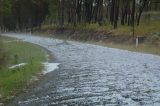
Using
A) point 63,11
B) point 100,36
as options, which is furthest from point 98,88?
point 63,11

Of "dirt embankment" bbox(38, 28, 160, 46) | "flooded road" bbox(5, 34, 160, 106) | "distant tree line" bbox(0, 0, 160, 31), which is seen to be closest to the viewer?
"flooded road" bbox(5, 34, 160, 106)

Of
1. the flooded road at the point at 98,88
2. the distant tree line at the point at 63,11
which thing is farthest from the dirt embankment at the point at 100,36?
the flooded road at the point at 98,88

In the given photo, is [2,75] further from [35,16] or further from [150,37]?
[35,16]

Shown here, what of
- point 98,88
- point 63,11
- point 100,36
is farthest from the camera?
point 63,11

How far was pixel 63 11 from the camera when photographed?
113 meters

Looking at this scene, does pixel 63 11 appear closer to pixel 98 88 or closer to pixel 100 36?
pixel 100 36

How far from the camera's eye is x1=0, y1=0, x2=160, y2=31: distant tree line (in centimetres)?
8812

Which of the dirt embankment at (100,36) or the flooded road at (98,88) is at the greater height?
the flooded road at (98,88)

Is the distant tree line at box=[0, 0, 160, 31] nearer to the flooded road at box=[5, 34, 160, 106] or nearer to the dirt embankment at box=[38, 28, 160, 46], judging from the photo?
the dirt embankment at box=[38, 28, 160, 46]

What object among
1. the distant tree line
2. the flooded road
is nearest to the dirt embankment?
the distant tree line

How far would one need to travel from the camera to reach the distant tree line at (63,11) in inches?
3469

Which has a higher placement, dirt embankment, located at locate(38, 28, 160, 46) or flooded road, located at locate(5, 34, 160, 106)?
flooded road, located at locate(5, 34, 160, 106)

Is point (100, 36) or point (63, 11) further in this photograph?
point (63, 11)

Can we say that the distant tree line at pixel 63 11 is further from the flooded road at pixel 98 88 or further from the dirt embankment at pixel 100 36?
the flooded road at pixel 98 88
